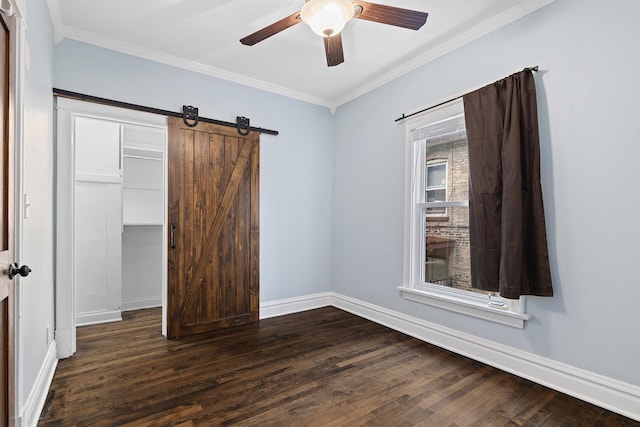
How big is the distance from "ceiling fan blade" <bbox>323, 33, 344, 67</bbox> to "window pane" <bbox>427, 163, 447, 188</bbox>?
144cm

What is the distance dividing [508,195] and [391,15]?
145 centimetres

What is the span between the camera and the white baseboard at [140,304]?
4051mm

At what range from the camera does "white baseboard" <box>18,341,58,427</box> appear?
66.2 inches

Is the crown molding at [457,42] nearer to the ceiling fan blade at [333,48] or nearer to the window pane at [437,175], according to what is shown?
the window pane at [437,175]

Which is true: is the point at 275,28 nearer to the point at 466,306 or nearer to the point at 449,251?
the point at 449,251

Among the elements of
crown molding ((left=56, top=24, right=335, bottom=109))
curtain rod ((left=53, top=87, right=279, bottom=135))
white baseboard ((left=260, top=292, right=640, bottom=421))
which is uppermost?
crown molding ((left=56, top=24, right=335, bottom=109))

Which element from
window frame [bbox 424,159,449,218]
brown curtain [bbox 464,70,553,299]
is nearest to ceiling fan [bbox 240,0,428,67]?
brown curtain [bbox 464,70,553,299]

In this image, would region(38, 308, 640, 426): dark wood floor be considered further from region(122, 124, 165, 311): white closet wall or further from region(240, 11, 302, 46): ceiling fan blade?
region(240, 11, 302, 46): ceiling fan blade

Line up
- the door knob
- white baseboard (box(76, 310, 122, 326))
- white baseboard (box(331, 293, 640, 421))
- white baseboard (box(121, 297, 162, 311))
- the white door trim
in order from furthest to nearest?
white baseboard (box(121, 297, 162, 311)), white baseboard (box(76, 310, 122, 326)), the white door trim, white baseboard (box(331, 293, 640, 421)), the door knob

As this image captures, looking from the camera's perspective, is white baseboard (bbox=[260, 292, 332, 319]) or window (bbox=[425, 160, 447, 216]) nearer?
window (bbox=[425, 160, 447, 216])

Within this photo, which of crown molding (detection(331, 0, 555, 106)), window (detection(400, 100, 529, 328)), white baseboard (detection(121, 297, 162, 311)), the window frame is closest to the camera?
crown molding (detection(331, 0, 555, 106))

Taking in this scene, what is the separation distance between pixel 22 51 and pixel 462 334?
11.2 ft

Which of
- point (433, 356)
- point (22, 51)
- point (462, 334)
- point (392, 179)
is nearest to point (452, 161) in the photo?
point (392, 179)

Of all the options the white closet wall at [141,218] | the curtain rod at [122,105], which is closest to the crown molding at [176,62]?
the curtain rod at [122,105]
